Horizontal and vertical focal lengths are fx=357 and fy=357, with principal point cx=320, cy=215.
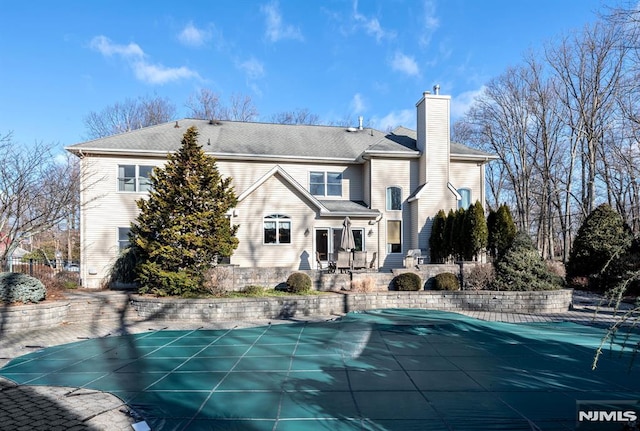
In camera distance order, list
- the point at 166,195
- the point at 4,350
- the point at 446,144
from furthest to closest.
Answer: the point at 446,144 → the point at 166,195 → the point at 4,350

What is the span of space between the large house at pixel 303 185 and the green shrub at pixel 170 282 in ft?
14.9

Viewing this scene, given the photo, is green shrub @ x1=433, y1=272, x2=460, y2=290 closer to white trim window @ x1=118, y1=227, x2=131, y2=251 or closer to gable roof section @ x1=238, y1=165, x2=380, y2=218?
gable roof section @ x1=238, y1=165, x2=380, y2=218

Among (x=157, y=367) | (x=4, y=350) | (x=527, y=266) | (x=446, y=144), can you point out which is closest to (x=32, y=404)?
(x=157, y=367)

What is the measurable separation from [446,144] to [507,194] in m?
26.5

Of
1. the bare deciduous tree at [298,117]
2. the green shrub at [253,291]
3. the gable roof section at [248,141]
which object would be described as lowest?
the green shrub at [253,291]

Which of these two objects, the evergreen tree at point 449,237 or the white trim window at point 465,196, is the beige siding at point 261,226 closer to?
the evergreen tree at point 449,237

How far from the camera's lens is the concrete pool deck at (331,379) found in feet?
14.0

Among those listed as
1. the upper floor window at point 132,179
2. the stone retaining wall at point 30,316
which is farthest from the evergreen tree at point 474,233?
the upper floor window at point 132,179

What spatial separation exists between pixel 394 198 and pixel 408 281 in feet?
21.5

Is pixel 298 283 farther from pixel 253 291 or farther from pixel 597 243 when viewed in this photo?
pixel 597 243

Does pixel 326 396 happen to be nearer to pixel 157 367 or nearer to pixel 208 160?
pixel 157 367

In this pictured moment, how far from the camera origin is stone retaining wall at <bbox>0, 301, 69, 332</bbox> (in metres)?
8.88

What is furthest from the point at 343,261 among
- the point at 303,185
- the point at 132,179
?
the point at 132,179

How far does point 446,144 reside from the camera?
18.3 metres
